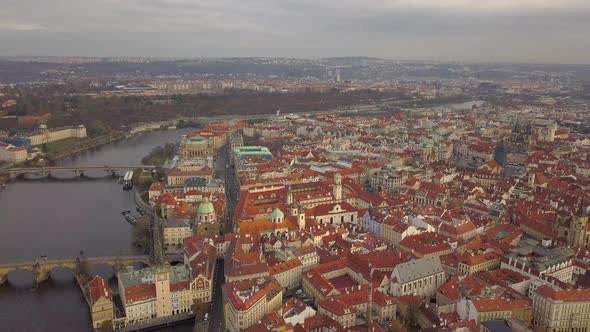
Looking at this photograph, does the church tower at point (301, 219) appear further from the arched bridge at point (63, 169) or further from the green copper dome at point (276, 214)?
the arched bridge at point (63, 169)

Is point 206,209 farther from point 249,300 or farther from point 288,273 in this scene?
point 249,300

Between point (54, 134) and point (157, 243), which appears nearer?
point (157, 243)

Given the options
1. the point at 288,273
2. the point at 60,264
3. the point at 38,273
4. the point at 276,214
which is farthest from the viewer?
the point at 276,214

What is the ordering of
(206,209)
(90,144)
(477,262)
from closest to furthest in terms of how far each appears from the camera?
1. (477,262)
2. (206,209)
3. (90,144)

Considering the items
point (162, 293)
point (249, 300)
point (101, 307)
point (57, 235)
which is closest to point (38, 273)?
point (101, 307)

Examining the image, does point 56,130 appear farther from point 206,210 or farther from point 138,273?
point 138,273

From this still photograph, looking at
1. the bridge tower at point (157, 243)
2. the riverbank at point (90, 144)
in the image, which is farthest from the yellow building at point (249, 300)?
the riverbank at point (90, 144)

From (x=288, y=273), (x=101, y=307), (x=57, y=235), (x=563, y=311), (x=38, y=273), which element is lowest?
(x=57, y=235)

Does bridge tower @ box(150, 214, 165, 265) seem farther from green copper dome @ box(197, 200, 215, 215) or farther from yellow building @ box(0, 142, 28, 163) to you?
yellow building @ box(0, 142, 28, 163)

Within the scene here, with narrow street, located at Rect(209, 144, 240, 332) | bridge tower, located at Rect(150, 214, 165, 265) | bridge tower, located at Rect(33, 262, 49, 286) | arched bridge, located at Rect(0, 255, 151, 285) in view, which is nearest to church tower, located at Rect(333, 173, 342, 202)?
narrow street, located at Rect(209, 144, 240, 332)
